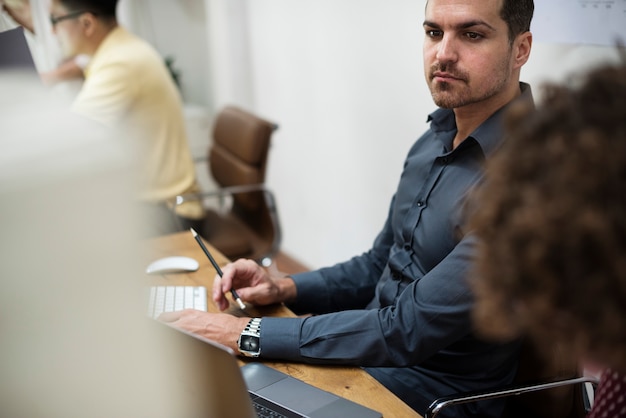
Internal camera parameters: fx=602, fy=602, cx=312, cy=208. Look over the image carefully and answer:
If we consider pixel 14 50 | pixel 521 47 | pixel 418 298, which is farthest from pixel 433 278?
pixel 14 50

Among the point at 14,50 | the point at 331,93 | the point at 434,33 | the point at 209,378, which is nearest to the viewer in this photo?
the point at 209,378

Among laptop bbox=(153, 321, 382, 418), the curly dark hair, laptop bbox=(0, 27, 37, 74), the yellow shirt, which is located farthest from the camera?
the yellow shirt

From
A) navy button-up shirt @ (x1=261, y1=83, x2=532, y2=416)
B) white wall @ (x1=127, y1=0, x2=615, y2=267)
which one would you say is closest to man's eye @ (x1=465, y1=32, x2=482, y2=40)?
navy button-up shirt @ (x1=261, y1=83, x2=532, y2=416)

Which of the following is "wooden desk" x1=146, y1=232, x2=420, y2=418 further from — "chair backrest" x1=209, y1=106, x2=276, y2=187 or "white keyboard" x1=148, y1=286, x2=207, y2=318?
"chair backrest" x1=209, y1=106, x2=276, y2=187

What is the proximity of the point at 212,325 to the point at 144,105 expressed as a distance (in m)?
1.46

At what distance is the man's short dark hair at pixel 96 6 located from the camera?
2.39m

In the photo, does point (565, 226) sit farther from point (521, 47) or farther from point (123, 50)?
point (123, 50)

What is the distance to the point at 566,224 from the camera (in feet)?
1.66

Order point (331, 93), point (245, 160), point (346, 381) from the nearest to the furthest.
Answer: point (346, 381) < point (245, 160) < point (331, 93)

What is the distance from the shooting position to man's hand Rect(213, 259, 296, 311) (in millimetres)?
1355

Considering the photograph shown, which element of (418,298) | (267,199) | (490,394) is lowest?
(267,199)

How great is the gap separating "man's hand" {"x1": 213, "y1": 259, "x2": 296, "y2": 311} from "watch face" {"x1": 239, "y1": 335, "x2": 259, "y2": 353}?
0.61 ft

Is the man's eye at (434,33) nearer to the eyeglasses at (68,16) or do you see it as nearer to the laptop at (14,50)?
the laptop at (14,50)

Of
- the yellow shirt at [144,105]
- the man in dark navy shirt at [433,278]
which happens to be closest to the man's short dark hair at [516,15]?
the man in dark navy shirt at [433,278]
